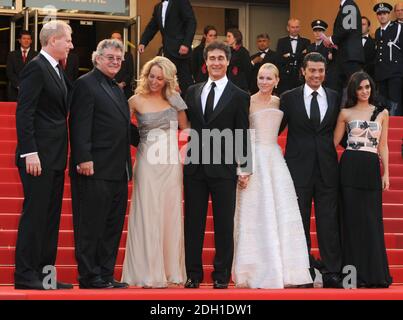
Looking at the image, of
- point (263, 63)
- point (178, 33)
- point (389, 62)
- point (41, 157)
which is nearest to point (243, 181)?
point (41, 157)

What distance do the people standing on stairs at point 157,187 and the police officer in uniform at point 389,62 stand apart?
6687mm

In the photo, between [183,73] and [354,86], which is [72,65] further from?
[354,86]

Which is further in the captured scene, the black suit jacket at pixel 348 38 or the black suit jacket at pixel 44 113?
the black suit jacket at pixel 348 38

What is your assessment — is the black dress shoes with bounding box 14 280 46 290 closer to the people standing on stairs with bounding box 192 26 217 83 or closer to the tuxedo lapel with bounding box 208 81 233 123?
the tuxedo lapel with bounding box 208 81 233 123

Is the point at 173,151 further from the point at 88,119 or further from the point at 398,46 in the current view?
the point at 398,46

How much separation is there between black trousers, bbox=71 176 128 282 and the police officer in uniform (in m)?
7.20

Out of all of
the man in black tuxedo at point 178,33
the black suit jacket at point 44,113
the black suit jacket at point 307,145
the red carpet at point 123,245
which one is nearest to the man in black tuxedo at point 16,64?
the red carpet at point 123,245

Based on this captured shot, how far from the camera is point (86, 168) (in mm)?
7965

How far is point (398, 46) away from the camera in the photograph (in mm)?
14750

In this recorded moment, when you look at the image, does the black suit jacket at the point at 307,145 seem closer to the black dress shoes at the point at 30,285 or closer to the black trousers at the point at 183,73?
the black dress shoes at the point at 30,285

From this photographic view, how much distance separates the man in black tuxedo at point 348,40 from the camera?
13.6 meters

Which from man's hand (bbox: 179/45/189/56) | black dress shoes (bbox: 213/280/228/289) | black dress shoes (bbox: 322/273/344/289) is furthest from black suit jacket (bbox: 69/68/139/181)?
man's hand (bbox: 179/45/189/56)

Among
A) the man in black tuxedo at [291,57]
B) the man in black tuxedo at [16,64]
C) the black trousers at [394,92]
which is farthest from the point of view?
the man in black tuxedo at [16,64]
